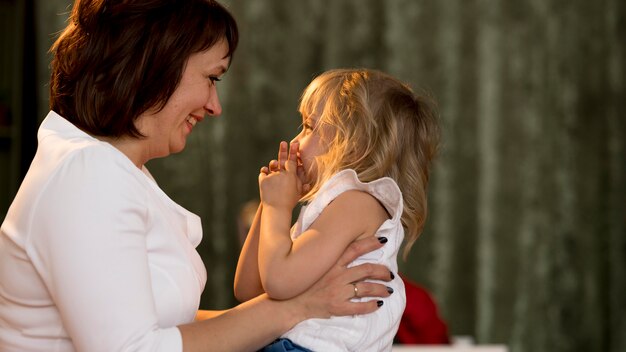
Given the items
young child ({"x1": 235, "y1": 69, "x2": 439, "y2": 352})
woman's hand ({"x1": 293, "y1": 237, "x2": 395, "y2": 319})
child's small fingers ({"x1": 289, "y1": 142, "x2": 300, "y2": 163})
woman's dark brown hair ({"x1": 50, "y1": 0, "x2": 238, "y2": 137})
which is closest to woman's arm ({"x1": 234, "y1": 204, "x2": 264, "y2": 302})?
young child ({"x1": 235, "y1": 69, "x2": 439, "y2": 352})

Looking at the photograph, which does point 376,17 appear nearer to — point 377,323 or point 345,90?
point 345,90

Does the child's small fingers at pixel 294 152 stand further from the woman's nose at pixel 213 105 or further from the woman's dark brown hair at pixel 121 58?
the woman's dark brown hair at pixel 121 58

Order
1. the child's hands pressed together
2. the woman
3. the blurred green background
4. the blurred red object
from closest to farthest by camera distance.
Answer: the woman < the child's hands pressed together < the blurred red object < the blurred green background

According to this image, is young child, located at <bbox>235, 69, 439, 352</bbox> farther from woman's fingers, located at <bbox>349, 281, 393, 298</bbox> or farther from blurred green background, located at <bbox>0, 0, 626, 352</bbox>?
blurred green background, located at <bbox>0, 0, 626, 352</bbox>

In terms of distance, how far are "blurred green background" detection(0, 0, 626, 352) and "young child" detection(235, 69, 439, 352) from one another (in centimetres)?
277

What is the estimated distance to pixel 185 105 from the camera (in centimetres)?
161

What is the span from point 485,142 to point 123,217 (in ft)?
12.0

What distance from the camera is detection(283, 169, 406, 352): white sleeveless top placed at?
5.37 feet

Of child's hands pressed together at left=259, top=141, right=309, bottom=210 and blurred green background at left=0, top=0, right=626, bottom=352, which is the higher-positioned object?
child's hands pressed together at left=259, top=141, right=309, bottom=210

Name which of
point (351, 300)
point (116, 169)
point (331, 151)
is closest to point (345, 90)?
point (331, 151)

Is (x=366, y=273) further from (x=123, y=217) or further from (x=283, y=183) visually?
(x=123, y=217)

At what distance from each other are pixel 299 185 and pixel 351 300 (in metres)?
0.30

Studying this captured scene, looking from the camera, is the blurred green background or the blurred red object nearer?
the blurred red object

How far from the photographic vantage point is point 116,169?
55.8 inches
